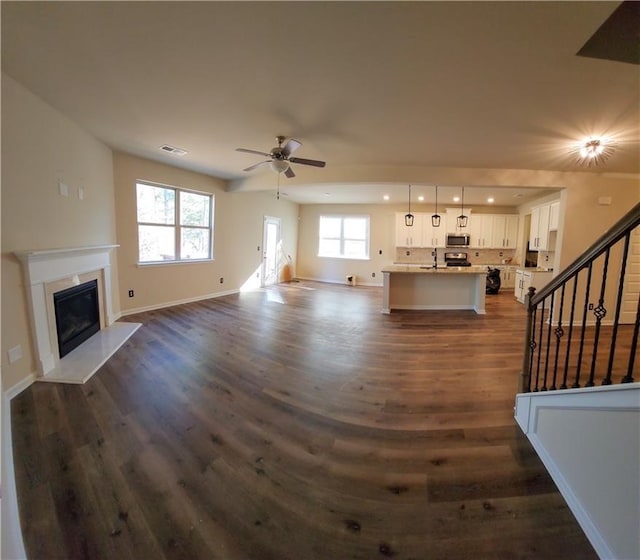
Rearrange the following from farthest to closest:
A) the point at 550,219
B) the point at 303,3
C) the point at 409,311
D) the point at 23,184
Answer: the point at 550,219 < the point at 409,311 < the point at 23,184 < the point at 303,3

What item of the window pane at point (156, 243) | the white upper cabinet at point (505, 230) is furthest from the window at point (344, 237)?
the window pane at point (156, 243)

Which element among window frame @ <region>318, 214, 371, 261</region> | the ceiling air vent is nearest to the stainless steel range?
window frame @ <region>318, 214, 371, 261</region>

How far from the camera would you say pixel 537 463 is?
5.97 feet

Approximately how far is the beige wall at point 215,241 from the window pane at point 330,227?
134 cm

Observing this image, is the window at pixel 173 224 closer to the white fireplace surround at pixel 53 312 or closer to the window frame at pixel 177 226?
the window frame at pixel 177 226

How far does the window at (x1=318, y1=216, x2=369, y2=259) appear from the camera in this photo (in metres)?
9.09

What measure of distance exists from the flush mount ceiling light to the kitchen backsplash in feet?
15.8

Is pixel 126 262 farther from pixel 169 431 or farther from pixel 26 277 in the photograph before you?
pixel 169 431

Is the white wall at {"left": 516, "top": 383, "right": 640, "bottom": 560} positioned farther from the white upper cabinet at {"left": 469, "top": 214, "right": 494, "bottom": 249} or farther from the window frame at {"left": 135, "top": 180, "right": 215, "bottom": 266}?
the white upper cabinet at {"left": 469, "top": 214, "right": 494, "bottom": 249}

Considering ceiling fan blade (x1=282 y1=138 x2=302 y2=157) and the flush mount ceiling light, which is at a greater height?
the flush mount ceiling light

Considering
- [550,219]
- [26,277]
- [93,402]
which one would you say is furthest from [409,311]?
[26,277]

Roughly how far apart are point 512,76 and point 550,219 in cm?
542

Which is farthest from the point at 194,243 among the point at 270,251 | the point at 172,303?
the point at 270,251

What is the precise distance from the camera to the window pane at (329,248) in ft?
30.8
